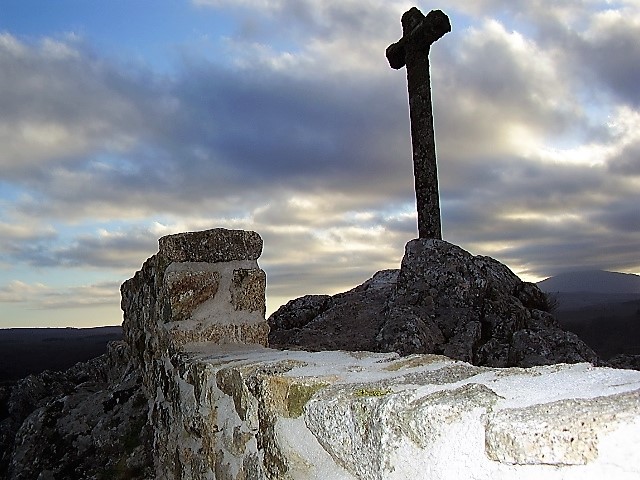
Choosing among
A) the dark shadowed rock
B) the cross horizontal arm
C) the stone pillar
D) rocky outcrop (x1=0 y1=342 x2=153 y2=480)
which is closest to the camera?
the stone pillar

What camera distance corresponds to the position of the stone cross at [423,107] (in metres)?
10.2

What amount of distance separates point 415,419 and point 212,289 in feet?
7.17

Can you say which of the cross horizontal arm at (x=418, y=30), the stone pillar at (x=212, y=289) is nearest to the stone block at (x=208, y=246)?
the stone pillar at (x=212, y=289)

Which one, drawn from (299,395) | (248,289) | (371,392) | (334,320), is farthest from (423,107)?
(371,392)

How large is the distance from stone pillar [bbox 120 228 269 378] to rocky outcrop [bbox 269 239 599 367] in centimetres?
345

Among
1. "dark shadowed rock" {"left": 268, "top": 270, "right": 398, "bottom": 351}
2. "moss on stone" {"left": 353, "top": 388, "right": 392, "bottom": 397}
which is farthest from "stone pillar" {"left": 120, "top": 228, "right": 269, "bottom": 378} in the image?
"dark shadowed rock" {"left": 268, "top": 270, "right": 398, "bottom": 351}

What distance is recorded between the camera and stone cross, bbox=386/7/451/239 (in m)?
10.2

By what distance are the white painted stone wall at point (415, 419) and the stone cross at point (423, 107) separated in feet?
26.8

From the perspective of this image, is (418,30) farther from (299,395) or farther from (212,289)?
(299,395)

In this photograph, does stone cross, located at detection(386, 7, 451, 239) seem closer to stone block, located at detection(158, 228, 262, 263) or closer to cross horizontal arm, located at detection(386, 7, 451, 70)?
cross horizontal arm, located at detection(386, 7, 451, 70)

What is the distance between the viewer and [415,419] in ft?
3.64

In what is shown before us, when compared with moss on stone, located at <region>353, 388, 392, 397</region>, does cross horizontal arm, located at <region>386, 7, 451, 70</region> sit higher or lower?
higher

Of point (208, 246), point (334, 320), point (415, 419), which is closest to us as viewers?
point (415, 419)

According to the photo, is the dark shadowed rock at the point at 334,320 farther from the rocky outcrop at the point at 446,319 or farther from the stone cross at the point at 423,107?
the stone cross at the point at 423,107
